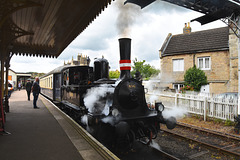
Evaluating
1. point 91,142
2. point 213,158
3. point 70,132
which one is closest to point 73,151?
point 91,142

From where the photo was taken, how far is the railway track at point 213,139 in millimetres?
4695

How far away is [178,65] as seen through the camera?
1628 centimetres

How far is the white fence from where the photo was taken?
279 inches

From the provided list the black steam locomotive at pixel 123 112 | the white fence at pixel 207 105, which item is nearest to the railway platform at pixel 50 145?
the black steam locomotive at pixel 123 112

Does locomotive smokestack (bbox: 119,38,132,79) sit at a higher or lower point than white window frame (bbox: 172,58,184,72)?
lower

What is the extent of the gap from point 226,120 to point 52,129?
673 cm

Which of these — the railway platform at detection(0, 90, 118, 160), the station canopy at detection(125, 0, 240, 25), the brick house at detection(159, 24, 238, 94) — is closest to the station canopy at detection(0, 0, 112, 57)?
the railway platform at detection(0, 90, 118, 160)

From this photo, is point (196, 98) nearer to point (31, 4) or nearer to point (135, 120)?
point (135, 120)

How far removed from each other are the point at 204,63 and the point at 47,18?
43.7 feet

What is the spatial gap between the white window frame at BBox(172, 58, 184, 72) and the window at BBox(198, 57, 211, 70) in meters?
1.52

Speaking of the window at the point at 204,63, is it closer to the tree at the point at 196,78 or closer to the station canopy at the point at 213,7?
the tree at the point at 196,78

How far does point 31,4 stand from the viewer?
4.23 meters

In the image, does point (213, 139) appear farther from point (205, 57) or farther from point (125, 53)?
point (205, 57)

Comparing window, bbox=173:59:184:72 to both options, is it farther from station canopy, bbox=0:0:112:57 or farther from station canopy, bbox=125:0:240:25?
station canopy, bbox=0:0:112:57
